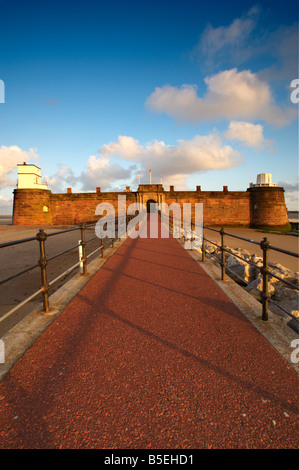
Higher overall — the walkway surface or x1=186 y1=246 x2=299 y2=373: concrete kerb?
x1=186 y1=246 x2=299 y2=373: concrete kerb

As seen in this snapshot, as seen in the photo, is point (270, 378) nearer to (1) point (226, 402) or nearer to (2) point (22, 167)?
(1) point (226, 402)

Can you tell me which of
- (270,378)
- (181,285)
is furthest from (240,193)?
(270,378)

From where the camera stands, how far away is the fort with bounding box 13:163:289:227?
3462 cm

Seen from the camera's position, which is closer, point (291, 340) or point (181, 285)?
point (291, 340)

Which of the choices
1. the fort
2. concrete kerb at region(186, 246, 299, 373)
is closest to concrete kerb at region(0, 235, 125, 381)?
concrete kerb at region(186, 246, 299, 373)

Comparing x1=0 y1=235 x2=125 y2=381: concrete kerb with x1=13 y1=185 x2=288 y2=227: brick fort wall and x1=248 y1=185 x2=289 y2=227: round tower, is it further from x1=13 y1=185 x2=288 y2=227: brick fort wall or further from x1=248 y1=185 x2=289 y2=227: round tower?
x1=248 y1=185 x2=289 y2=227: round tower

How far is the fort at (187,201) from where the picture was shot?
3462 cm

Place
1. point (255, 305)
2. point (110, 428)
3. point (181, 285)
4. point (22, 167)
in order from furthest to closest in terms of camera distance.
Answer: point (22, 167), point (181, 285), point (255, 305), point (110, 428)

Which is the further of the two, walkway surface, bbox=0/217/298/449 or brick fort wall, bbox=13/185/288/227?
brick fort wall, bbox=13/185/288/227

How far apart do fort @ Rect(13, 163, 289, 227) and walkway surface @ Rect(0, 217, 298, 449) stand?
33051 mm

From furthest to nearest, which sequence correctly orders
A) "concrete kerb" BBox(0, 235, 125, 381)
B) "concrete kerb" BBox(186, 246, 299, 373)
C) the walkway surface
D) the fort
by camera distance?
the fort → "concrete kerb" BBox(186, 246, 299, 373) → "concrete kerb" BBox(0, 235, 125, 381) → the walkway surface

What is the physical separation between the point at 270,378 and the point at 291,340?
736 millimetres

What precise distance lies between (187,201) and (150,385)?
3507 centimetres
